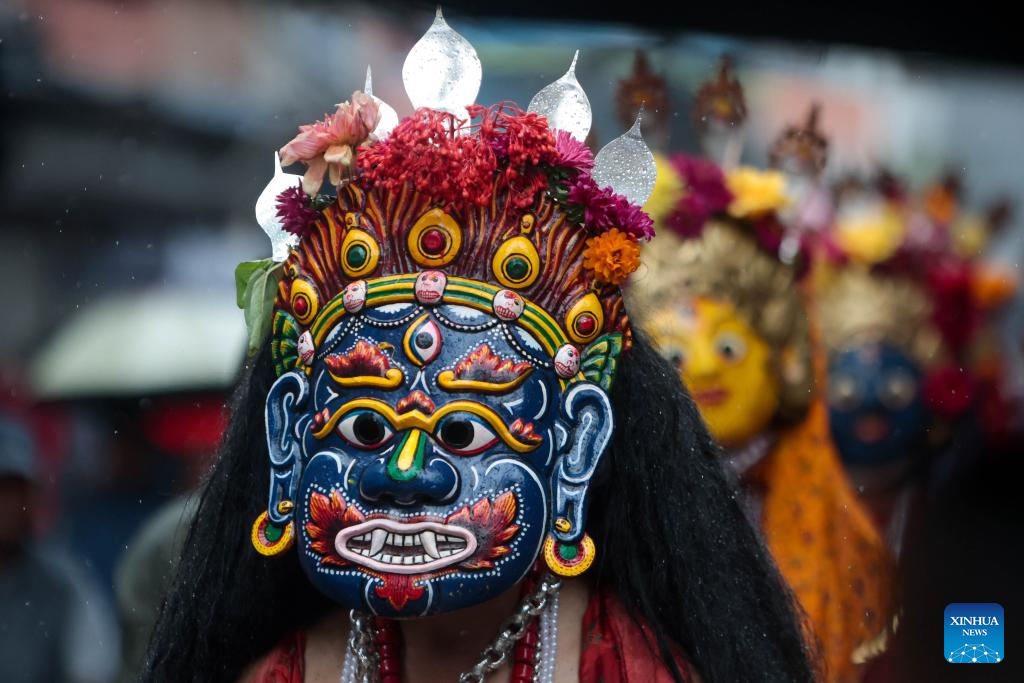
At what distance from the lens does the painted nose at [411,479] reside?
2141 mm

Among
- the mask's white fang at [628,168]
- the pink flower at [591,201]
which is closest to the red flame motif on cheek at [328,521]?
the pink flower at [591,201]

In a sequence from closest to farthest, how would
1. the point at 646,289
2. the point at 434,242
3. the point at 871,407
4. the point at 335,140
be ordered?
the point at 434,242
the point at 335,140
the point at 646,289
the point at 871,407

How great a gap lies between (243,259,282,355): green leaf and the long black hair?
0.06 meters

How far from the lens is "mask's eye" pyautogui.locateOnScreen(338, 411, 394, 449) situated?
2203mm

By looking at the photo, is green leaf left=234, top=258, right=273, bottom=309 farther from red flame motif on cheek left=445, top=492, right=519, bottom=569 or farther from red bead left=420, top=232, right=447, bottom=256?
red flame motif on cheek left=445, top=492, right=519, bottom=569

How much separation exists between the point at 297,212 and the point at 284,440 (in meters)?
0.40

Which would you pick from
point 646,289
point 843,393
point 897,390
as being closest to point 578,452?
point 646,289

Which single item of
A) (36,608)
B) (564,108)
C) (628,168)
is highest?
(564,108)

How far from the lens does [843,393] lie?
4777 millimetres

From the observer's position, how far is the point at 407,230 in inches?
90.3

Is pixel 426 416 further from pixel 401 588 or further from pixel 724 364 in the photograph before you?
pixel 724 364

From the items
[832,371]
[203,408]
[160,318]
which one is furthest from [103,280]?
[832,371]

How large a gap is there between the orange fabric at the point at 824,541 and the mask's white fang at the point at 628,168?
1.70 m

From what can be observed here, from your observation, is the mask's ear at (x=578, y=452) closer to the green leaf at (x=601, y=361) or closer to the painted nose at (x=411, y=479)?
the green leaf at (x=601, y=361)
